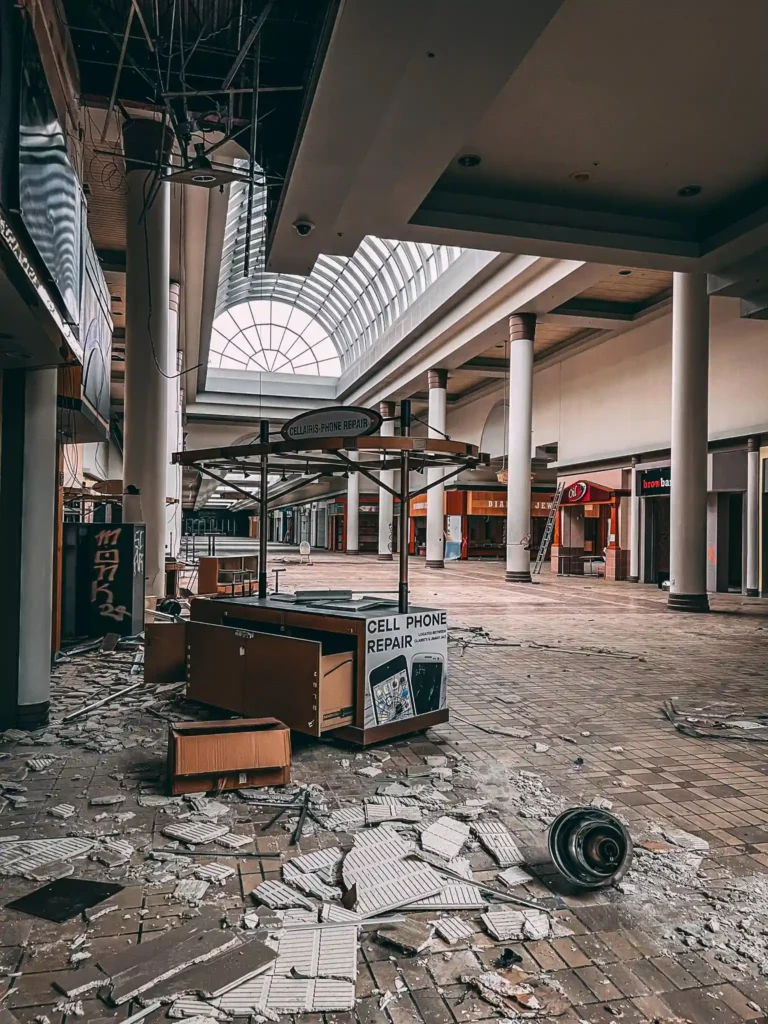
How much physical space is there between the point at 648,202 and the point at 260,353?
4106 cm

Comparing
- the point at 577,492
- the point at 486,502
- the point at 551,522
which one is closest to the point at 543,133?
the point at 577,492

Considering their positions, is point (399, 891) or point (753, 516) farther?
point (753, 516)

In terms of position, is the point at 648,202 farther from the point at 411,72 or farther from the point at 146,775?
the point at 146,775

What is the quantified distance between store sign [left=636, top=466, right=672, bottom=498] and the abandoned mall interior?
6551 millimetres

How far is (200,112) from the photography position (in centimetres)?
719

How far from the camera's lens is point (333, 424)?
4.95 m

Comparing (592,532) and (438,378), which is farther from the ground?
(438,378)

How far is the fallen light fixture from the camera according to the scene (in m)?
2.91

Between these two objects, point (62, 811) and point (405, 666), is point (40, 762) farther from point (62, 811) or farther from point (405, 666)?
point (405, 666)

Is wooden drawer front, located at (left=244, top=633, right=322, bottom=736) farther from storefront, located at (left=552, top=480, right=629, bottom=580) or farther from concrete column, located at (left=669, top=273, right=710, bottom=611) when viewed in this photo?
storefront, located at (left=552, top=480, right=629, bottom=580)

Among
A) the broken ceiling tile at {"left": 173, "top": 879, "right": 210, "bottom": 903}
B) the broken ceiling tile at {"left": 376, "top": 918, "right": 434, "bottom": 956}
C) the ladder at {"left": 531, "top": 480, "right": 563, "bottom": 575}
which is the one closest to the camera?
the broken ceiling tile at {"left": 376, "top": 918, "right": 434, "bottom": 956}

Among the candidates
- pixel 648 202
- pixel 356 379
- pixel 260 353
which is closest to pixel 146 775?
pixel 648 202

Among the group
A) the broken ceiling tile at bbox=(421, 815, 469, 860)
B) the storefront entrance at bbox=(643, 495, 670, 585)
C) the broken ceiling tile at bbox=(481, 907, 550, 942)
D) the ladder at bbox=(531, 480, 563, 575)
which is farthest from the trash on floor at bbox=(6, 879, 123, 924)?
the ladder at bbox=(531, 480, 563, 575)

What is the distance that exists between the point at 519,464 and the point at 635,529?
397 centimetres
